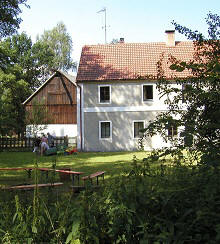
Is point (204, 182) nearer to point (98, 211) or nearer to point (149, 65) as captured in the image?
point (98, 211)

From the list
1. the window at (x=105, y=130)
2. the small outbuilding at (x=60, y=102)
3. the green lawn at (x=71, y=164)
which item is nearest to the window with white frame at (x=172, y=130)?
the green lawn at (x=71, y=164)

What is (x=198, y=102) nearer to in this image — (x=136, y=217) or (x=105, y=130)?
(x=136, y=217)

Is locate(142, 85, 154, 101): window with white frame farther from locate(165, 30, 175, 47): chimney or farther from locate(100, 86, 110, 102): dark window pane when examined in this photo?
locate(165, 30, 175, 47): chimney

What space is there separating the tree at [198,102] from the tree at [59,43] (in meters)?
57.6

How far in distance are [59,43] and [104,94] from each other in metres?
38.5

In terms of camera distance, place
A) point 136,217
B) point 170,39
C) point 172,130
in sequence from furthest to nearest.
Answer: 1. point 170,39
2. point 172,130
3. point 136,217

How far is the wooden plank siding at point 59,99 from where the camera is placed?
122ft

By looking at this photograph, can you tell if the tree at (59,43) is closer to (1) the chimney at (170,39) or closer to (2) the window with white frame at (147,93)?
(1) the chimney at (170,39)

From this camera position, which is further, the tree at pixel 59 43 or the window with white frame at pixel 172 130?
the tree at pixel 59 43

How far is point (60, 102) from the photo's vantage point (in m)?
37.6

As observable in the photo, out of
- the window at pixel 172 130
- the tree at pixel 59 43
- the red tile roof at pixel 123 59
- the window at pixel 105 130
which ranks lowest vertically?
the window at pixel 172 130

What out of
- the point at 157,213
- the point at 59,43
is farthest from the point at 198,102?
the point at 59,43

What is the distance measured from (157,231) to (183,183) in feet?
1.79

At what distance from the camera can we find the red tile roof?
25297 mm
